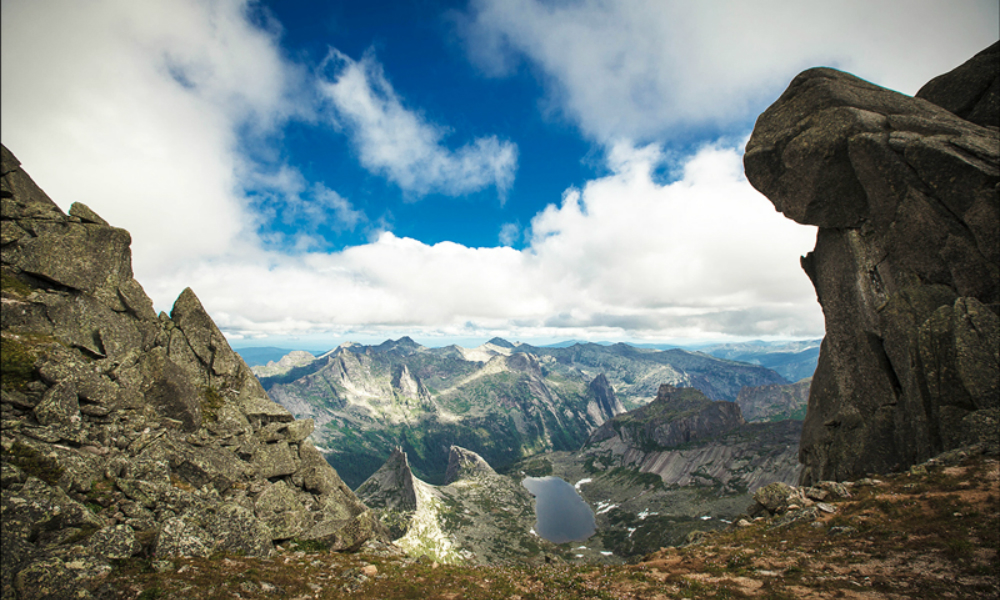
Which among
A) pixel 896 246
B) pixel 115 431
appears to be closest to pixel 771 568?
pixel 896 246

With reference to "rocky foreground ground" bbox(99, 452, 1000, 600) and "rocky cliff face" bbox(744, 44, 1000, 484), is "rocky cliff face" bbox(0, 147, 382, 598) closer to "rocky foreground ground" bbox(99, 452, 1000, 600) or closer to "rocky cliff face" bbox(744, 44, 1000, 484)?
"rocky foreground ground" bbox(99, 452, 1000, 600)

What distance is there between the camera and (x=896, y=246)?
134 feet

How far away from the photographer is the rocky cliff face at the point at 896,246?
110ft

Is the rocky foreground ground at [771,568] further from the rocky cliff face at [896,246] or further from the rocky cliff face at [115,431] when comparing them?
the rocky cliff face at [896,246]

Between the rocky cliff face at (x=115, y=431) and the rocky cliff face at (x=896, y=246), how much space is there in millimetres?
58343

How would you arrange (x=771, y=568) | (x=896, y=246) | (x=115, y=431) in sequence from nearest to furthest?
1. (x=771, y=568)
2. (x=115, y=431)
3. (x=896, y=246)

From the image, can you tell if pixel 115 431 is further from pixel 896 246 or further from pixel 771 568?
pixel 896 246

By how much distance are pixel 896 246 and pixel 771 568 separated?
40.3m

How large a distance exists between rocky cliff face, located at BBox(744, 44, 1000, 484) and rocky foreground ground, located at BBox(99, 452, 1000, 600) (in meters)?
8.13

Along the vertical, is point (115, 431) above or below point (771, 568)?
above

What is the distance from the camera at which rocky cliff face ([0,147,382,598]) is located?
18484 millimetres

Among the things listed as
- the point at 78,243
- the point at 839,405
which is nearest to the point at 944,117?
the point at 839,405

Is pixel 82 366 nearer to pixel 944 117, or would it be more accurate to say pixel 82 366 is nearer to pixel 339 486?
pixel 339 486

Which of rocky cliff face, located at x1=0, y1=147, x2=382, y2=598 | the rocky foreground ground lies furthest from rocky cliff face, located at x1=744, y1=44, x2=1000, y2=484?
rocky cliff face, located at x1=0, y1=147, x2=382, y2=598
